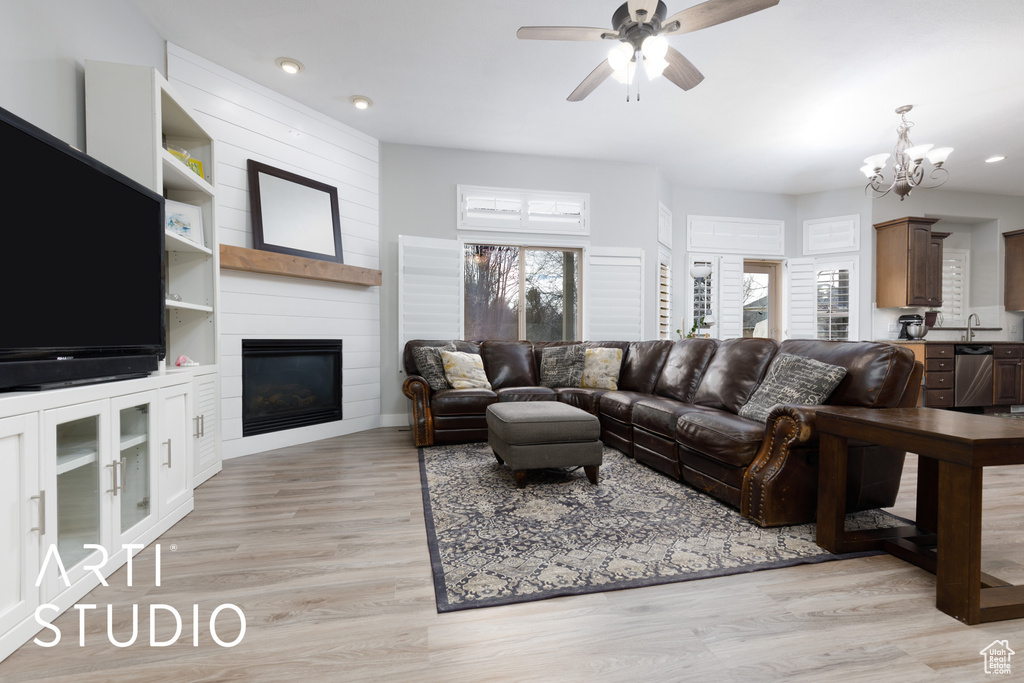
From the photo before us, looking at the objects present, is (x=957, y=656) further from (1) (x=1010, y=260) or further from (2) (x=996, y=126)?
(1) (x=1010, y=260)

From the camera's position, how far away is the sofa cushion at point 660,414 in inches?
109

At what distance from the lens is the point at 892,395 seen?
2.14m

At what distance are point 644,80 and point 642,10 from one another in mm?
1538

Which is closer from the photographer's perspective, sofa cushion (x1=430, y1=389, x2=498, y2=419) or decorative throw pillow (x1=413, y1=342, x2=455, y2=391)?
sofa cushion (x1=430, y1=389, x2=498, y2=419)

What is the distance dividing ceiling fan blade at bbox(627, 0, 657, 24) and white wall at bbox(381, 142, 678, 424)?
2863mm

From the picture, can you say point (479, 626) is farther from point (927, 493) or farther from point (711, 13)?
point (711, 13)

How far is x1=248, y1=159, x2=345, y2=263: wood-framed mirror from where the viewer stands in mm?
3604

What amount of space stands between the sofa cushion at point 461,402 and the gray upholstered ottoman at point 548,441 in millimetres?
1058

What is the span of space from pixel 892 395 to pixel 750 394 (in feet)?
2.56

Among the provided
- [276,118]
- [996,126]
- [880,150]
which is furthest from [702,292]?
[276,118]

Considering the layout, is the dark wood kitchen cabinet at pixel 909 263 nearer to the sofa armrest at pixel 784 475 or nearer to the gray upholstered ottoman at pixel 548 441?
the sofa armrest at pixel 784 475

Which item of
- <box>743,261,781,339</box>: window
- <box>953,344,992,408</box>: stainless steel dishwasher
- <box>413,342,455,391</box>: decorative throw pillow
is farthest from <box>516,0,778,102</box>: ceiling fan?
<box>953,344,992,408</box>: stainless steel dishwasher

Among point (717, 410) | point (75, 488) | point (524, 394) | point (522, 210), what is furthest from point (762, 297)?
point (75, 488)

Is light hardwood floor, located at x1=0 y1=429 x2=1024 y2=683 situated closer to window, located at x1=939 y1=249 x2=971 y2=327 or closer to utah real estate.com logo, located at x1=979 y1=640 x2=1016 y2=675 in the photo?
utah real estate.com logo, located at x1=979 y1=640 x2=1016 y2=675
